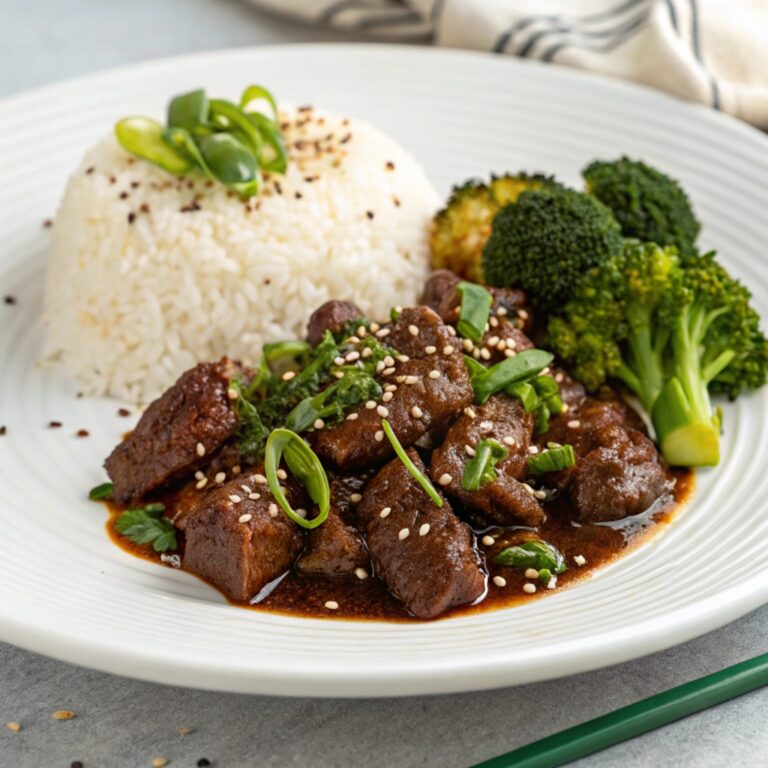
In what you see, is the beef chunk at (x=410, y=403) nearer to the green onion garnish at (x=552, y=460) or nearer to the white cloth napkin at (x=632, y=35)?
the green onion garnish at (x=552, y=460)

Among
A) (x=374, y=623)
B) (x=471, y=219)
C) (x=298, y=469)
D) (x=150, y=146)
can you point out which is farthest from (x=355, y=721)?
(x=150, y=146)

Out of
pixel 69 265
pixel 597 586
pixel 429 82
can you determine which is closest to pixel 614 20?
pixel 429 82

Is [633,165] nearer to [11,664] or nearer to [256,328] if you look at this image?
Result: [256,328]

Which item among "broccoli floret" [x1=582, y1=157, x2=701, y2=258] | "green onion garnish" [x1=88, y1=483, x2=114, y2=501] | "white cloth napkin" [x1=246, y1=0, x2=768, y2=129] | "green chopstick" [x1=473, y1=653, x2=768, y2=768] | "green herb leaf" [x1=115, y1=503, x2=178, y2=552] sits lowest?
"green onion garnish" [x1=88, y1=483, x2=114, y2=501]

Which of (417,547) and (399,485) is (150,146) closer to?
(399,485)

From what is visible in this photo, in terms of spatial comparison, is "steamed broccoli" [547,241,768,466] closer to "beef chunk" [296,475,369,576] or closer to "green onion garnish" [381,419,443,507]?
"green onion garnish" [381,419,443,507]

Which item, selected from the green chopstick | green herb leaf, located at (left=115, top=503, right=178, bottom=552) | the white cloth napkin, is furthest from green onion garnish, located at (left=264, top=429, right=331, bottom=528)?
the white cloth napkin
